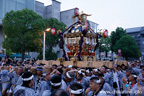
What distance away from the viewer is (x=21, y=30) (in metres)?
22.3

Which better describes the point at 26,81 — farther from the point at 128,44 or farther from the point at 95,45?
the point at 128,44

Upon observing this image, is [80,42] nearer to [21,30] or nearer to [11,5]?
[21,30]

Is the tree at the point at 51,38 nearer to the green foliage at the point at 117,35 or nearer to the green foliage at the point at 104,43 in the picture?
the green foliage at the point at 104,43

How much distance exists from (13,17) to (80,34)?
11.8m

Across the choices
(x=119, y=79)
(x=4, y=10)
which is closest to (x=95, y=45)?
(x=119, y=79)

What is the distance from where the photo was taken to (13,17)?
72.8 feet

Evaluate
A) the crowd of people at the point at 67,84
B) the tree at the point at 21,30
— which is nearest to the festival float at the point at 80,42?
the tree at the point at 21,30

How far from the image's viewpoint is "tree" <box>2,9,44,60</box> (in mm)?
22047

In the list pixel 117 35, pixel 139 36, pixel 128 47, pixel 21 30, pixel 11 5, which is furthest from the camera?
pixel 139 36

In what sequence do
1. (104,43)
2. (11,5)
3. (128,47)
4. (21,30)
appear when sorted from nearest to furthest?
(21,30), (11,5), (128,47), (104,43)

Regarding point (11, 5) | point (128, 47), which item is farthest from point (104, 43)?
point (11, 5)

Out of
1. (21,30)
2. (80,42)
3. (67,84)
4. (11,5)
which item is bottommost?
(67,84)

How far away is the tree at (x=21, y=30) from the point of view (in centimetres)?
2205

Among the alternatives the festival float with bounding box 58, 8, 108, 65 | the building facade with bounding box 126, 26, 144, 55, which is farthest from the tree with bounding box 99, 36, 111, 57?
the festival float with bounding box 58, 8, 108, 65
